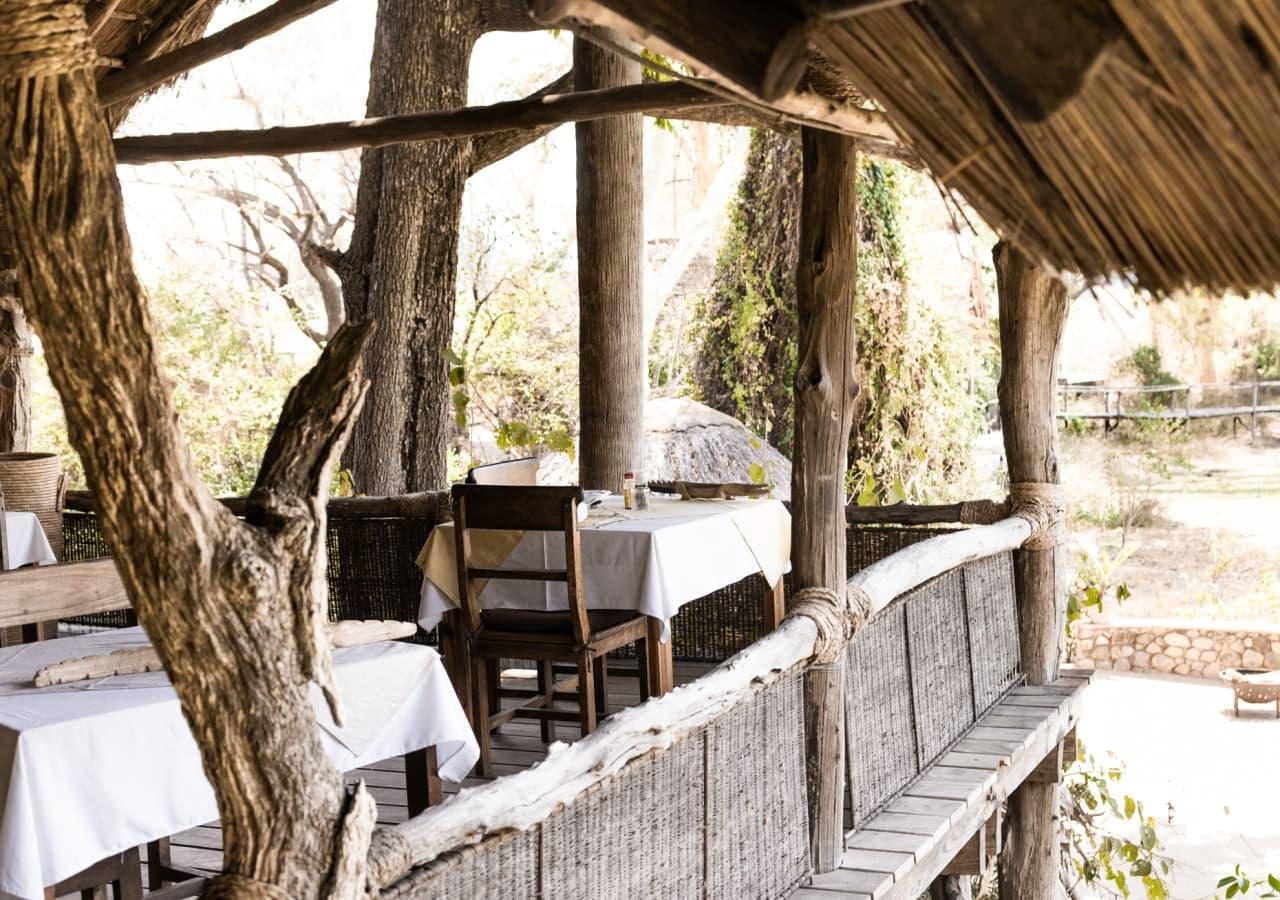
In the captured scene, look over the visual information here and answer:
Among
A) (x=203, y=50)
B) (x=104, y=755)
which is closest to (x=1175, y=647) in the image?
(x=203, y=50)

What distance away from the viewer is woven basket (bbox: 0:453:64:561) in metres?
5.88

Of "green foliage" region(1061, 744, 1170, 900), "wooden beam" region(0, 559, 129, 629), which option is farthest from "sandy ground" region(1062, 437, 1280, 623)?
"wooden beam" region(0, 559, 129, 629)

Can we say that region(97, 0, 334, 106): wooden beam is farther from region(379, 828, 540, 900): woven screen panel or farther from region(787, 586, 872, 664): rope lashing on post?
region(379, 828, 540, 900): woven screen panel

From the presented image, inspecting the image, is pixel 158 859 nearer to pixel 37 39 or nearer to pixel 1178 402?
pixel 37 39

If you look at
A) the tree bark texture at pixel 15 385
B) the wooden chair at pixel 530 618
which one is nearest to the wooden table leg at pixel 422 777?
the wooden chair at pixel 530 618

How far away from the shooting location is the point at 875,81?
159 centimetres

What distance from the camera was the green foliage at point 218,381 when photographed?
51.0 ft

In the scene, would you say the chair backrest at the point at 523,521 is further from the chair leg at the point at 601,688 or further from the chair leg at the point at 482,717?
the chair leg at the point at 601,688

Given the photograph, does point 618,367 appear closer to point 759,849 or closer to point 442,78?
point 442,78

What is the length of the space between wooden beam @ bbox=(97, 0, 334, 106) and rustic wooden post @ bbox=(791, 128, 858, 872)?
1.64 m

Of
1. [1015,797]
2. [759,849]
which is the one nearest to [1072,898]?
[1015,797]

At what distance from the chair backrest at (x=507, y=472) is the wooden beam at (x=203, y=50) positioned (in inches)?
63.1

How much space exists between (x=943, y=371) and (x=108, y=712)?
9.74 metres

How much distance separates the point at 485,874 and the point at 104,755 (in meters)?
A: 0.69
